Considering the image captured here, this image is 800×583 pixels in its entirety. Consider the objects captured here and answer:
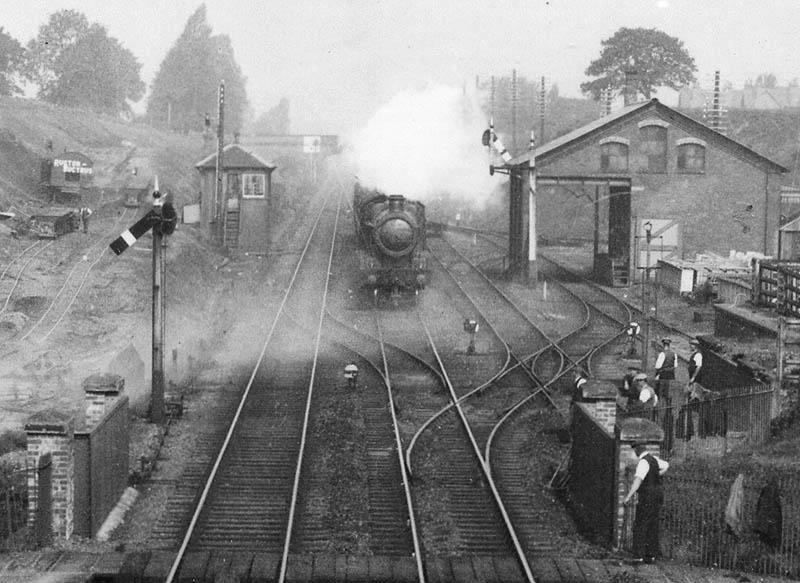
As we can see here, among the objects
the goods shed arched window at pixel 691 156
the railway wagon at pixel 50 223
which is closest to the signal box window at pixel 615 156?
the goods shed arched window at pixel 691 156

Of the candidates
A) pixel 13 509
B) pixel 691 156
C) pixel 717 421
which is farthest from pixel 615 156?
pixel 13 509

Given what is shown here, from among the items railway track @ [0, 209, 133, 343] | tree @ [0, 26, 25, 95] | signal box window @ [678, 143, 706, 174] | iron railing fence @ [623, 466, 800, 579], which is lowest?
iron railing fence @ [623, 466, 800, 579]

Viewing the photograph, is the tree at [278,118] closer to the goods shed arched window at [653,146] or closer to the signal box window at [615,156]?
the signal box window at [615,156]

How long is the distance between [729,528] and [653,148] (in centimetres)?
2408

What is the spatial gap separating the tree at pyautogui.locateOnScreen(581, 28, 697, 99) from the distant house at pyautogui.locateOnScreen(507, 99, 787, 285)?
105ft

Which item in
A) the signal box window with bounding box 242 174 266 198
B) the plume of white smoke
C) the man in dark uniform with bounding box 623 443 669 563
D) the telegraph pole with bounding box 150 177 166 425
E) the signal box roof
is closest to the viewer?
the man in dark uniform with bounding box 623 443 669 563

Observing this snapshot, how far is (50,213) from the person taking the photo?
3198 cm

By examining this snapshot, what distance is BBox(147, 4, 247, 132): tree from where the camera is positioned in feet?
245

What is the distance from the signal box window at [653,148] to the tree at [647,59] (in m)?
32.1

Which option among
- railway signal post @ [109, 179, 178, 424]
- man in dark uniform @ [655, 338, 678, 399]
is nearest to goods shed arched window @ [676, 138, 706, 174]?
man in dark uniform @ [655, 338, 678, 399]

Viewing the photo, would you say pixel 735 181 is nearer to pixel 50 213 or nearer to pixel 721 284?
pixel 721 284

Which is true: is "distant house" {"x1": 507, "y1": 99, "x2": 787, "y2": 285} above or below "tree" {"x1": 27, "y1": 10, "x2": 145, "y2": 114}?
below

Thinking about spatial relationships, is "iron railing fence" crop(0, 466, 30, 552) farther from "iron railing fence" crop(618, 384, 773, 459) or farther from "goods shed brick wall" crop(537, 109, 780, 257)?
"goods shed brick wall" crop(537, 109, 780, 257)

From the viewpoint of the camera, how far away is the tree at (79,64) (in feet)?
217
